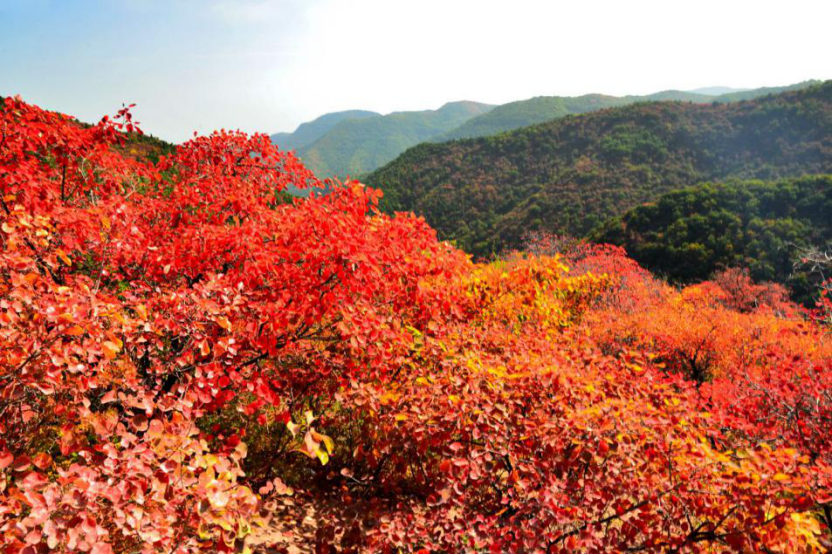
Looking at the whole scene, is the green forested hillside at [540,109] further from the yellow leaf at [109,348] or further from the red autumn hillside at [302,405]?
the yellow leaf at [109,348]

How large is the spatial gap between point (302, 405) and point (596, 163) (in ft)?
180

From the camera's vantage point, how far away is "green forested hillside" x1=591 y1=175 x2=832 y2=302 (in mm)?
25906

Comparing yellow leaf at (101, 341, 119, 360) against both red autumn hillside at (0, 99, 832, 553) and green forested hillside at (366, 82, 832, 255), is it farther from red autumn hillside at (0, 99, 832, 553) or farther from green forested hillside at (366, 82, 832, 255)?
green forested hillside at (366, 82, 832, 255)

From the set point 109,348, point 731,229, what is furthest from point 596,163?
point 109,348

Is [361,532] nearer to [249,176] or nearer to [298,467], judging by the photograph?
[298,467]

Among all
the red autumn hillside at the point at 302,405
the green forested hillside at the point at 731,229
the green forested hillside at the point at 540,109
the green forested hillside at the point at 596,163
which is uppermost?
the green forested hillside at the point at 540,109

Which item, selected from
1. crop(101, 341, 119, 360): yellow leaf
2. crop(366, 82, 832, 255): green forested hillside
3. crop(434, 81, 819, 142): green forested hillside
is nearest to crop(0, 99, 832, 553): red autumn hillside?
crop(101, 341, 119, 360): yellow leaf

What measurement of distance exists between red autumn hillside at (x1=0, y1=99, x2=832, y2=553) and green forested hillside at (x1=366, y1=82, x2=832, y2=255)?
35889mm

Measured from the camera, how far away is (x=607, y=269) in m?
20.8

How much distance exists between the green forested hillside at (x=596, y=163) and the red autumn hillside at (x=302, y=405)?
35889mm

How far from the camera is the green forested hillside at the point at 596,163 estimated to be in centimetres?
4328

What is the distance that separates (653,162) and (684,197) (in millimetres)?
21655

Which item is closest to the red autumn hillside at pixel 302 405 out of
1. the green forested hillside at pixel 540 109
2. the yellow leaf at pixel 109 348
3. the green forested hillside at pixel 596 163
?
the yellow leaf at pixel 109 348

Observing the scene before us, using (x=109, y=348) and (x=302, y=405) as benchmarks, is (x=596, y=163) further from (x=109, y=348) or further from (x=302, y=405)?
(x=109, y=348)
